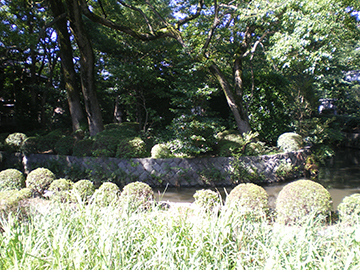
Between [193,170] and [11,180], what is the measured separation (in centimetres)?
405

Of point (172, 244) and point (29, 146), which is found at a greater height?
point (29, 146)

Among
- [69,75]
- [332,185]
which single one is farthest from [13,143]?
[332,185]

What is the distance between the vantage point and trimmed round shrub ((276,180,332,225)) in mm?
3047

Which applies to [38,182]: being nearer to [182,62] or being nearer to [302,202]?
[302,202]

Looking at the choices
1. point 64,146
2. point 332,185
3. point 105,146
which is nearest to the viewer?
point 332,185

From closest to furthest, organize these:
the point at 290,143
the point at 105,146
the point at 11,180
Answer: the point at 11,180 < the point at 105,146 < the point at 290,143

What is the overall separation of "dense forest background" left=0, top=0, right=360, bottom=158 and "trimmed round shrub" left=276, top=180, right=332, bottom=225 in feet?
10.4

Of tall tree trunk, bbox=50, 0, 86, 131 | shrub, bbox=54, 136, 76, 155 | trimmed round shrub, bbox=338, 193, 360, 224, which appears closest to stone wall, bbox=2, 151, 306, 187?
shrub, bbox=54, 136, 76, 155

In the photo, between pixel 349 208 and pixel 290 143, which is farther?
pixel 290 143

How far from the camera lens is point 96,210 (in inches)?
99.2

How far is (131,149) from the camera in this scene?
21.3 feet

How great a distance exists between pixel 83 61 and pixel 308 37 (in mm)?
6774

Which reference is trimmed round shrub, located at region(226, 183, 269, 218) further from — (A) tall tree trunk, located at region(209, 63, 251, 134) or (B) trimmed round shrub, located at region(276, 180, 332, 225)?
(A) tall tree trunk, located at region(209, 63, 251, 134)

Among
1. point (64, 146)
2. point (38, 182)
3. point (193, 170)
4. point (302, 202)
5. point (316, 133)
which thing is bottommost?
point (302, 202)
